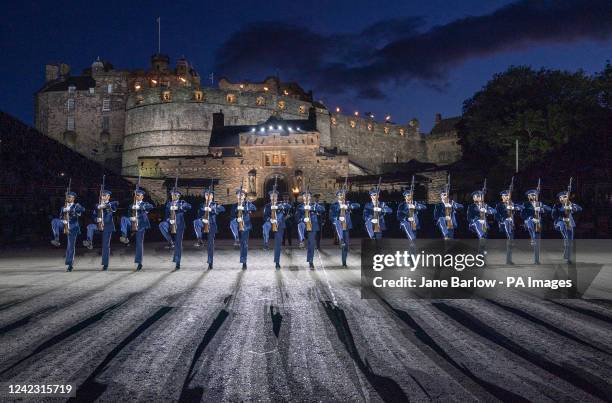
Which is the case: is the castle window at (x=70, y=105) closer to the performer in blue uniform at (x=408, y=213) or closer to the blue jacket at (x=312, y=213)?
the blue jacket at (x=312, y=213)

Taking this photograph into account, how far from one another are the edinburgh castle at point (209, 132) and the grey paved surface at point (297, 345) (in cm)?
4406

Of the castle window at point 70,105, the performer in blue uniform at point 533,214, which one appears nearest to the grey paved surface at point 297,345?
the performer in blue uniform at point 533,214

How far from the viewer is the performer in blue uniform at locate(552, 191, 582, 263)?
14.4 m

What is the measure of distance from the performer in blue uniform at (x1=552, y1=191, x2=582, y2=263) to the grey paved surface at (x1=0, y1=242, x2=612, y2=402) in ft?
21.4

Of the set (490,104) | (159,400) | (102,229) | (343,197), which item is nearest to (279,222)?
(343,197)

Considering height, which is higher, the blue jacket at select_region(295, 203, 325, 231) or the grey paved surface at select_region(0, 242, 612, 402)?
the blue jacket at select_region(295, 203, 325, 231)

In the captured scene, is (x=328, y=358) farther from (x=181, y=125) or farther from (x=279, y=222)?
(x=181, y=125)

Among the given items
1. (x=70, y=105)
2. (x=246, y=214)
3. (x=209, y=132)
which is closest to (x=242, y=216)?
(x=246, y=214)

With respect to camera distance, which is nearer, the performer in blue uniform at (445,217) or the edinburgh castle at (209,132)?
the performer in blue uniform at (445,217)

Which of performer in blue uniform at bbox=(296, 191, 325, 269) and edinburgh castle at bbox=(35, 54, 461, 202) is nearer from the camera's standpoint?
performer in blue uniform at bbox=(296, 191, 325, 269)

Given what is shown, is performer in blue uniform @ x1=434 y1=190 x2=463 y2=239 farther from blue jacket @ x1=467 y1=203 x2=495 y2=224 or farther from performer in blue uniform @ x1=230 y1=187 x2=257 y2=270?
performer in blue uniform @ x1=230 y1=187 x2=257 y2=270

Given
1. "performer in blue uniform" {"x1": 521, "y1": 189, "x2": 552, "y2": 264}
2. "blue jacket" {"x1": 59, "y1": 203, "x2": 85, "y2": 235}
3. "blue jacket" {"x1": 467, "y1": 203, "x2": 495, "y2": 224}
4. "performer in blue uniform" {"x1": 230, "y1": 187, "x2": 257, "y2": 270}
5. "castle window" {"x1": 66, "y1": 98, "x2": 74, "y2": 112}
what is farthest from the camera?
"castle window" {"x1": 66, "y1": 98, "x2": 74, "y2": 112}

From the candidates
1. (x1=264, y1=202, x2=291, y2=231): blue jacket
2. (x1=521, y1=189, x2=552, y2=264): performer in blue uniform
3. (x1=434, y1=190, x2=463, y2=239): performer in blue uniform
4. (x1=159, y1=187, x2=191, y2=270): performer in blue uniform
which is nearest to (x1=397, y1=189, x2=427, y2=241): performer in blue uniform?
(x1=434, y1=190, x2=463, y2=239): performer in blue uniform

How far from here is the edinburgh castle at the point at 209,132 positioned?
54188 millimetres
